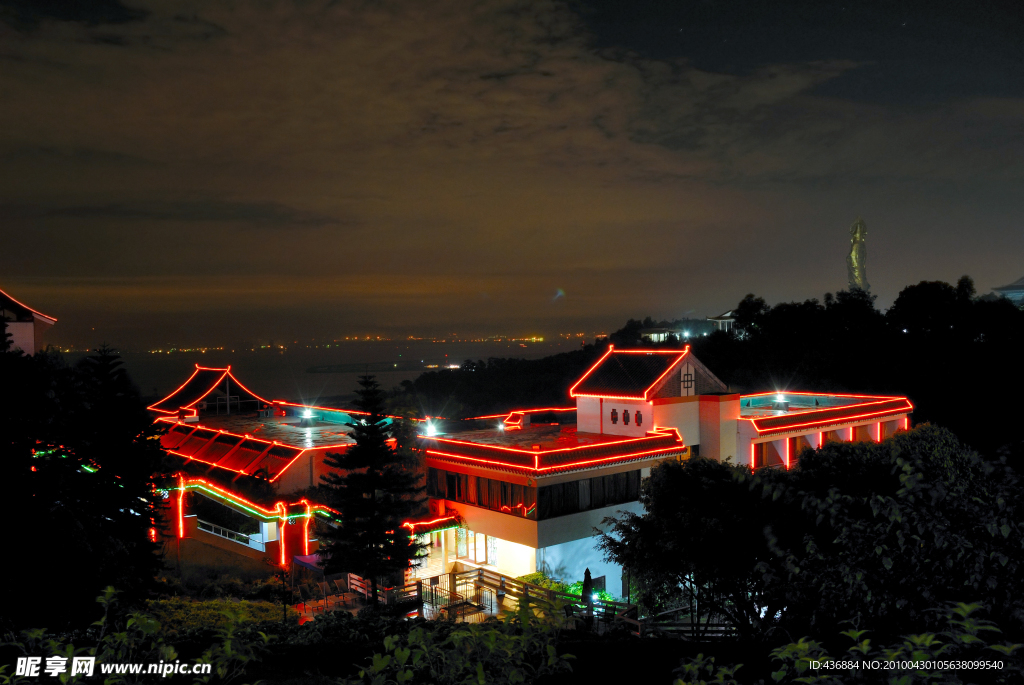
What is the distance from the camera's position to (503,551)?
21547mm

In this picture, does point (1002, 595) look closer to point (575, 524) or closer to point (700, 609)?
point (700, 609)

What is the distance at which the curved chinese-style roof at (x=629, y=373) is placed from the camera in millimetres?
24641


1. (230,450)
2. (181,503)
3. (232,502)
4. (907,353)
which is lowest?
(181,503)

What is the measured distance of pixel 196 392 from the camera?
35188 mm

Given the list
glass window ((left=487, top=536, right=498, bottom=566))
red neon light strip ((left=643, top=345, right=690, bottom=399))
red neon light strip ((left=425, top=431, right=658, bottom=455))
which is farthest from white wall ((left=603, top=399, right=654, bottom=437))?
glass window ((left=487, top=536, right=498, bottom=566))

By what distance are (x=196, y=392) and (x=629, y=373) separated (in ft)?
71.2

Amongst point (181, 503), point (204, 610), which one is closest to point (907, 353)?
point (181, 503)

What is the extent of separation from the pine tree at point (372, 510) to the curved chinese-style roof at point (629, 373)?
8371 millimetres

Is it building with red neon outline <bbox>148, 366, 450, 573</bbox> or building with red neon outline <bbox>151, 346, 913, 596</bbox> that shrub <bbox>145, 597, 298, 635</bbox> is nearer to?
building with red neon outline <bbox>148, 366, 450, 573</bbox>

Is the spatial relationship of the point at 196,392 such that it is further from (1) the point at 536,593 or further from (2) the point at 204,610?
(1) the point at 536,593

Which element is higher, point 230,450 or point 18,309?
point 18,309

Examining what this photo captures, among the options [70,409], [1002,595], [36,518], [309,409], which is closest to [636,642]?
[1002,595]

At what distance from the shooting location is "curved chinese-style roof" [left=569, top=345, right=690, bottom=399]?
2464 centimetres

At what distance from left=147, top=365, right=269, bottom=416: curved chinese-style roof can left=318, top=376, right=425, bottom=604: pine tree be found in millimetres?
17567
